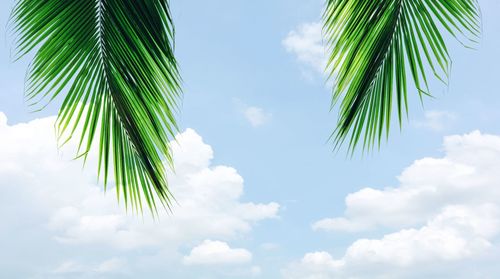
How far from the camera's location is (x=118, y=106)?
2334mm

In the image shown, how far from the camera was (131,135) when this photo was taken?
2.34m

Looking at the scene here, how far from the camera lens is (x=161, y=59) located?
2365mm

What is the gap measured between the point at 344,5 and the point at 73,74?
1.11 metres

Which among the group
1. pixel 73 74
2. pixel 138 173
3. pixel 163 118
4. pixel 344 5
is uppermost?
pixel 344 5

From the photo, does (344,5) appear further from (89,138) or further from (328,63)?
(89,138)

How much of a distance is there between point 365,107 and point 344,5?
42cm

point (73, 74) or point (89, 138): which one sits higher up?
point (73, 74)

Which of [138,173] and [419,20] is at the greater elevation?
[419,20]

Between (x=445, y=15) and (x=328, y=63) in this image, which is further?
(x=328, y=63)

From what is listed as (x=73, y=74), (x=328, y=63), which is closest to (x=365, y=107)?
(x=328, y=63)

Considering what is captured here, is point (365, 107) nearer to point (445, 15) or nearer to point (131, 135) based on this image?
point (445, 15)

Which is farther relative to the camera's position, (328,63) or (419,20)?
(328,63)

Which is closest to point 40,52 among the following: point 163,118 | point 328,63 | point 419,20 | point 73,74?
point 73,74

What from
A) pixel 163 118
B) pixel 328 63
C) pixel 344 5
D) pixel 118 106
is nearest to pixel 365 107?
pixel 328 63
